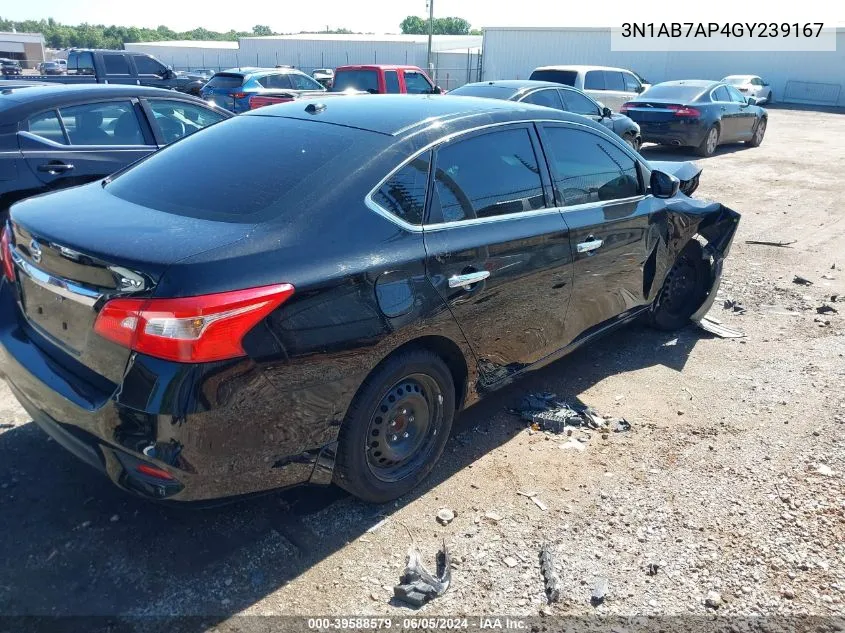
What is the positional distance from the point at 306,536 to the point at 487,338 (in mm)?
1272

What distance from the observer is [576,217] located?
12.6ft

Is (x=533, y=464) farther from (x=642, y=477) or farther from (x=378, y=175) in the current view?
(x=378, y=175)

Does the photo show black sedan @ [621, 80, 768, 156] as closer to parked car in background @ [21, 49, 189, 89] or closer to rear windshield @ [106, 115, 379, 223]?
rear windshield @ [106, 115, 379, 223]

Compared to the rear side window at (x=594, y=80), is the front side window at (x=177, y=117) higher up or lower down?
higher up

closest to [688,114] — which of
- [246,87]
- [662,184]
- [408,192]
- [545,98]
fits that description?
[545,98]

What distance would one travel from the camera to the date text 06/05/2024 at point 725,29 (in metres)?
34.8

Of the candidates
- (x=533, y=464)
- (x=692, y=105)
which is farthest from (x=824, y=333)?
(x=692, y=105)

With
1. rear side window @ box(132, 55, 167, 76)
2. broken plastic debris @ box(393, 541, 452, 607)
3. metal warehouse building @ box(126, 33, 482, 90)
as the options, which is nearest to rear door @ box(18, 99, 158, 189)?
broken plastic debris @ box(393, 541, 452, 607)

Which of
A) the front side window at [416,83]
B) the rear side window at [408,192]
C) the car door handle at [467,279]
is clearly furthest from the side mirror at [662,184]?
the front side window at [416,83]

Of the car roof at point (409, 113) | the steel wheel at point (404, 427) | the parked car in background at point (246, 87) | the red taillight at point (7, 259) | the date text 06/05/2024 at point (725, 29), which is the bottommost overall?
the steel wheel at point (404, 427)

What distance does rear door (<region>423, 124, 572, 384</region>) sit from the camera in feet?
10.3

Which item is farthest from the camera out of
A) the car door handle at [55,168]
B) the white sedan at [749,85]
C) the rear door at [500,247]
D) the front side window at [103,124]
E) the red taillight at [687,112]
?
the white sedan at [749,85]

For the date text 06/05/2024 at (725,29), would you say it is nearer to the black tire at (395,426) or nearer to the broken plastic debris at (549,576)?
the black tire at (395,426)

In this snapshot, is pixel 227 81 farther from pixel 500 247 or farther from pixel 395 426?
pixel 395 426
